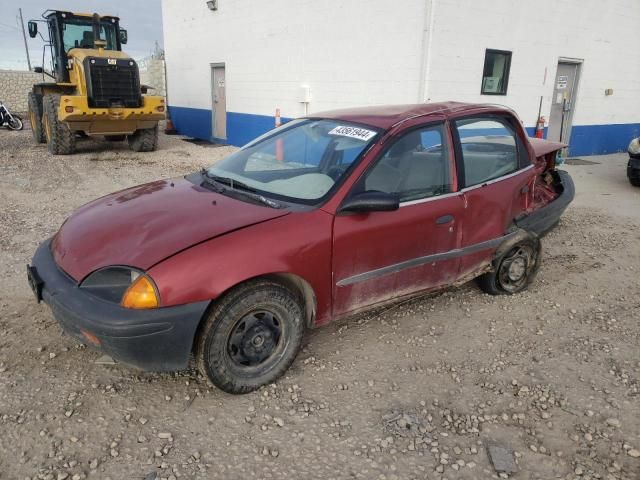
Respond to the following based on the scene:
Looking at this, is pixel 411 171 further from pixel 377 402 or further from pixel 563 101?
pixel 563 101

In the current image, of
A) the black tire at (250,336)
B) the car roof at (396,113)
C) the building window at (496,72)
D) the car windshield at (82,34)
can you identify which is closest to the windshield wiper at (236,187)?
the black tire at (250,336)

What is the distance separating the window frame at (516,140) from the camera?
3469 millimetres

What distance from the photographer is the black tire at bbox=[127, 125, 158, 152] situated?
455 inches

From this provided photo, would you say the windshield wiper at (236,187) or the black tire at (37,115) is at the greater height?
the windshield wiper at (236,187)

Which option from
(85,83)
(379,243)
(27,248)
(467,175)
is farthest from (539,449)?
(85,83)

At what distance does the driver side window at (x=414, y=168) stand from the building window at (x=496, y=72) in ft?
22.4

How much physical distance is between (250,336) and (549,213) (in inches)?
118

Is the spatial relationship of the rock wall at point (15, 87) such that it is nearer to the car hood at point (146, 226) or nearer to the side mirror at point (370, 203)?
the car hood at point (146, 226)

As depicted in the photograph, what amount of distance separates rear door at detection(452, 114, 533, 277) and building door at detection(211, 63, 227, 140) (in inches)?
428

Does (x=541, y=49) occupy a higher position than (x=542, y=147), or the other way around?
(x=541, y=49)

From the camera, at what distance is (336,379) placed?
9.84 ft

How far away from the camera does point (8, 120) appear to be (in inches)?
638

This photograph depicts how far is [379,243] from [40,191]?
6500mm

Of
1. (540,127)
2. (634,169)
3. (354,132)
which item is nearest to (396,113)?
(354,132)
